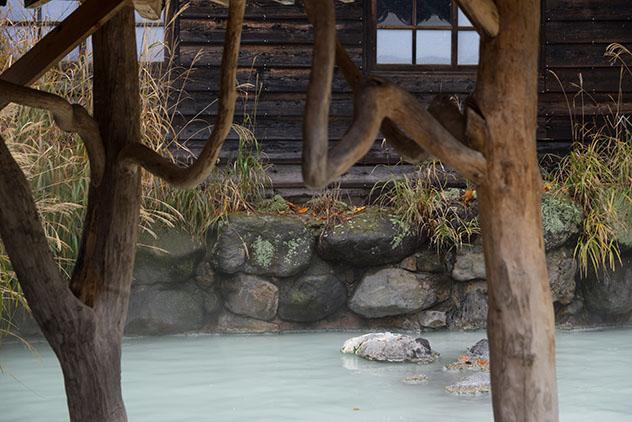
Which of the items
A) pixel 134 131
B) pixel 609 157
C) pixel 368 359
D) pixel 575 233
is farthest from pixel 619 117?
pixel 134 131

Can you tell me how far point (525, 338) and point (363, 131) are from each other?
0.79m

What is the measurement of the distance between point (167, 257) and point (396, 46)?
2.80 metres

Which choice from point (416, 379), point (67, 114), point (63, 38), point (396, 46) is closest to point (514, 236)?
point (67, 114)

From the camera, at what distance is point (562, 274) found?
7879mm

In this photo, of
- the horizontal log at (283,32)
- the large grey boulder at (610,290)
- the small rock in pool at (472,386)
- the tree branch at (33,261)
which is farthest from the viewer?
the horizontal log at (283,32)

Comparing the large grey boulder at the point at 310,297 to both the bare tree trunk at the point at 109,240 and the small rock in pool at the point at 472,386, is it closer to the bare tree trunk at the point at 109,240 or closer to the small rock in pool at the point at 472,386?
the small rock in pool at the point at 472,386

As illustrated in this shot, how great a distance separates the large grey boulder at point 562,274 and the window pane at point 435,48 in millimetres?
2060

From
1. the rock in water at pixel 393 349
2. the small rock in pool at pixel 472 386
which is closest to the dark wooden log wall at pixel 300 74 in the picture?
the rock in water at pixel 393 349

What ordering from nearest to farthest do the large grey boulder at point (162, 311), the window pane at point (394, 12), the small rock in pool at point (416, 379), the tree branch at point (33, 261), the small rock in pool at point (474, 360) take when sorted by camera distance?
the tree branch at point (33, 261), the small rock in pool at point (416, 379), the small rock in pool at point (474, 360), the large grey boulder at point (162, 311), the window pane at point (394, 12)

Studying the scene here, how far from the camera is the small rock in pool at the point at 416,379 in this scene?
6.03 m

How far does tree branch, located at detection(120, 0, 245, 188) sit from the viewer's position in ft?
11.2

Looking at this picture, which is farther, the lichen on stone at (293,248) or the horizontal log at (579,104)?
the horizontal log at (579,104)

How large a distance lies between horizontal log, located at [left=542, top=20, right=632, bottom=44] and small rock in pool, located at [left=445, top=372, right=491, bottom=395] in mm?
4053

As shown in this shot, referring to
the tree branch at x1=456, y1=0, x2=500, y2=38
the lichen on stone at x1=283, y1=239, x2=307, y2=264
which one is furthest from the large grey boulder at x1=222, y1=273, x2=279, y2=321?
the tree branch at x1=456, y1=0, x2=500, y2=38
